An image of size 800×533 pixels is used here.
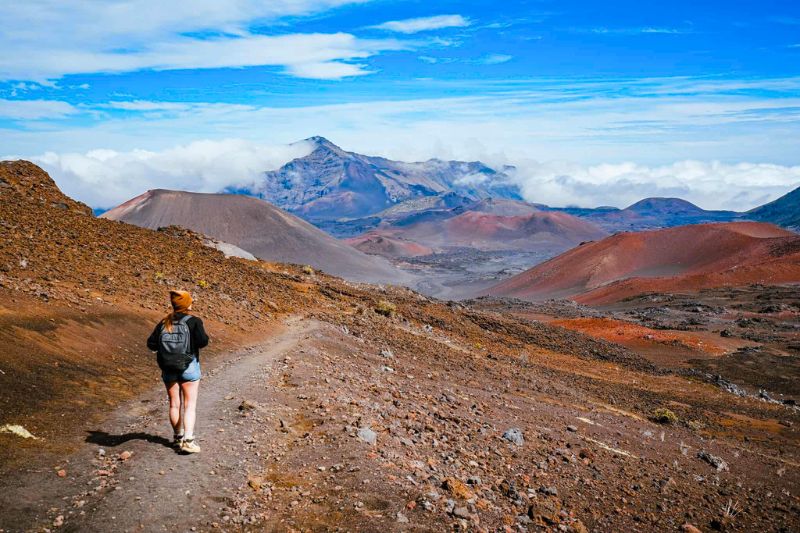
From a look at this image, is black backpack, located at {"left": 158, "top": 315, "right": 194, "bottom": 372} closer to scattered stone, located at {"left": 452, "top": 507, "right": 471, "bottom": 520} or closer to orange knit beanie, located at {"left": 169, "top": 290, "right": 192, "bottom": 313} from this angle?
orange knit beanie, located at {"left": 169, "top": 290, "right": 192, "bottom": 313}

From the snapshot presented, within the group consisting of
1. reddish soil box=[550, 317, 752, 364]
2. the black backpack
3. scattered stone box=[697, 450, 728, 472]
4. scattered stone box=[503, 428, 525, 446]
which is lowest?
reddish soil box=[550, 317, 752, 364]

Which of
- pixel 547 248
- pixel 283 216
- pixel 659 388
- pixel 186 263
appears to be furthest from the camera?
pixel 547 248

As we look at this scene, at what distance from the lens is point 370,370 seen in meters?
11.6

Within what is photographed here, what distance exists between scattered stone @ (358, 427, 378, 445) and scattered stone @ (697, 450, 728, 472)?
7.30m

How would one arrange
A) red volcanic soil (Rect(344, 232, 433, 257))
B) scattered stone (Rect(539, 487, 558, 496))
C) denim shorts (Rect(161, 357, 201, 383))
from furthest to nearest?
red volcanic soil (Rect(344, 232, 433, 257)), scattered stone (Rect(539, 487, 558, 496)), denim shorts (Rect(161, 357, 201, 383))

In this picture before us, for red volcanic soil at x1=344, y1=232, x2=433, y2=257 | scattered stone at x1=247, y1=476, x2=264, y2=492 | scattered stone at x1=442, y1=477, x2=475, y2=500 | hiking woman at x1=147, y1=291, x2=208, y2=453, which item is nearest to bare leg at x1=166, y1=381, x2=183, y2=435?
hiking woman at x1=147, y1=291, x2=208, y2=453

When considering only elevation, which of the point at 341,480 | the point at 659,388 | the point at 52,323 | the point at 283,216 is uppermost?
the point at 283,216

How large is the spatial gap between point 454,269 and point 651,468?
115 metres

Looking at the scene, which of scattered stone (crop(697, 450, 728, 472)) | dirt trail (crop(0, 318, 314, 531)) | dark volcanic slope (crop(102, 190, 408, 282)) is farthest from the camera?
dark volcanic slope (crop(102, 190, 408, 282))

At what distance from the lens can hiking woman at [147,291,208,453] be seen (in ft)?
19.5

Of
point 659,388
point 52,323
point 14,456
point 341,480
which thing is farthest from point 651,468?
point 659,388

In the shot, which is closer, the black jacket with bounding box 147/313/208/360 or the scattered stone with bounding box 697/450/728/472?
the black jacket with bounding box 147/313/208/360

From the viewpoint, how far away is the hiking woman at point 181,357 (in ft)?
19.5

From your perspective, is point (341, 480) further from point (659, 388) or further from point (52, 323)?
point (659, 388)
